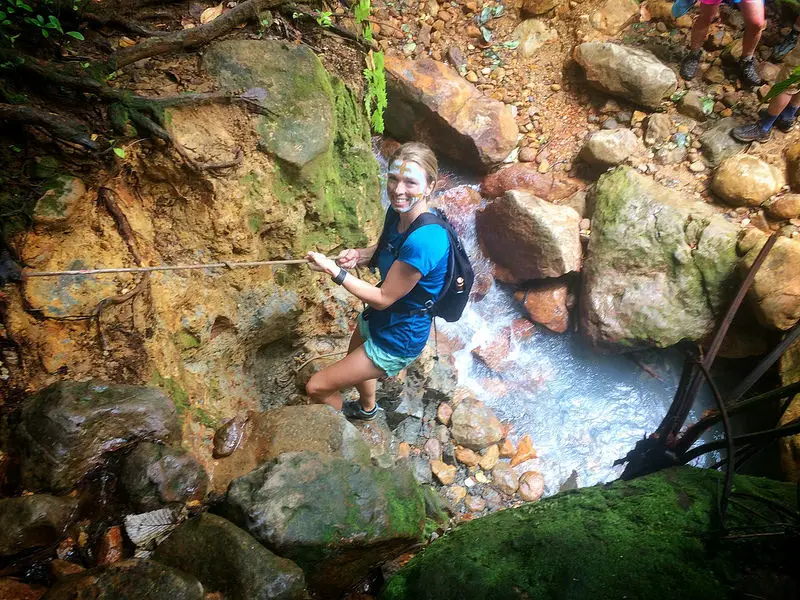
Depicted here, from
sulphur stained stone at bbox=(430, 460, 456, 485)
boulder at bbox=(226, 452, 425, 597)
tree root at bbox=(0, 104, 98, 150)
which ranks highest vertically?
tree root at bbox=(0, 104, 98, 150)

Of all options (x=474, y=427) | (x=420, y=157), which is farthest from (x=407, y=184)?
(x=474, y=427)

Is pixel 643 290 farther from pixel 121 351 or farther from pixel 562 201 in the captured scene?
pixel 121 351

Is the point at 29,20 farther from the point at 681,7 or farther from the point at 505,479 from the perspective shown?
the point at 681,7

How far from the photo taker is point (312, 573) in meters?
2.14

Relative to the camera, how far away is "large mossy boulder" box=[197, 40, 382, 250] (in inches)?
130

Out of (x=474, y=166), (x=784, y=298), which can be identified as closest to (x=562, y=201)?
(x=474, y=166)

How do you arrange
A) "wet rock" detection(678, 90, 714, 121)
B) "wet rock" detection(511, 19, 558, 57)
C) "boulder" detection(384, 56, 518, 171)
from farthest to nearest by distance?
"wet rock" detection(511, 19, 558, 57)
"wet rock" detection(678, 90, 714, 121)
"boulder" detection(384, 56, 518, 171)

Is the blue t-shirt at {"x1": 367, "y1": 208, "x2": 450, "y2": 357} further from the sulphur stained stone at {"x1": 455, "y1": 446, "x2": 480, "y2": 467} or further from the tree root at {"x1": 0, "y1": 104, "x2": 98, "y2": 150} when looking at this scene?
the sulphur stained stone at {"x1": 455, "y1": 446, "x2": 480, "y2": 467}

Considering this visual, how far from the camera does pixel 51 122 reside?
243cm

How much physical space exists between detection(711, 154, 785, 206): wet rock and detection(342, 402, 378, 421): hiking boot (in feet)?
17.3

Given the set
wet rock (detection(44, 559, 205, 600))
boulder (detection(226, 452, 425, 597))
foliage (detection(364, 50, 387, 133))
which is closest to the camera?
wet rock (detection(44, 559, 205, 600))

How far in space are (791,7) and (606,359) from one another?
532 centimetres

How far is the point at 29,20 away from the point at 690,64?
751 cm

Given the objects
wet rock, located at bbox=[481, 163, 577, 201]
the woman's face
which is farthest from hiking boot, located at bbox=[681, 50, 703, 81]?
the woman's face
